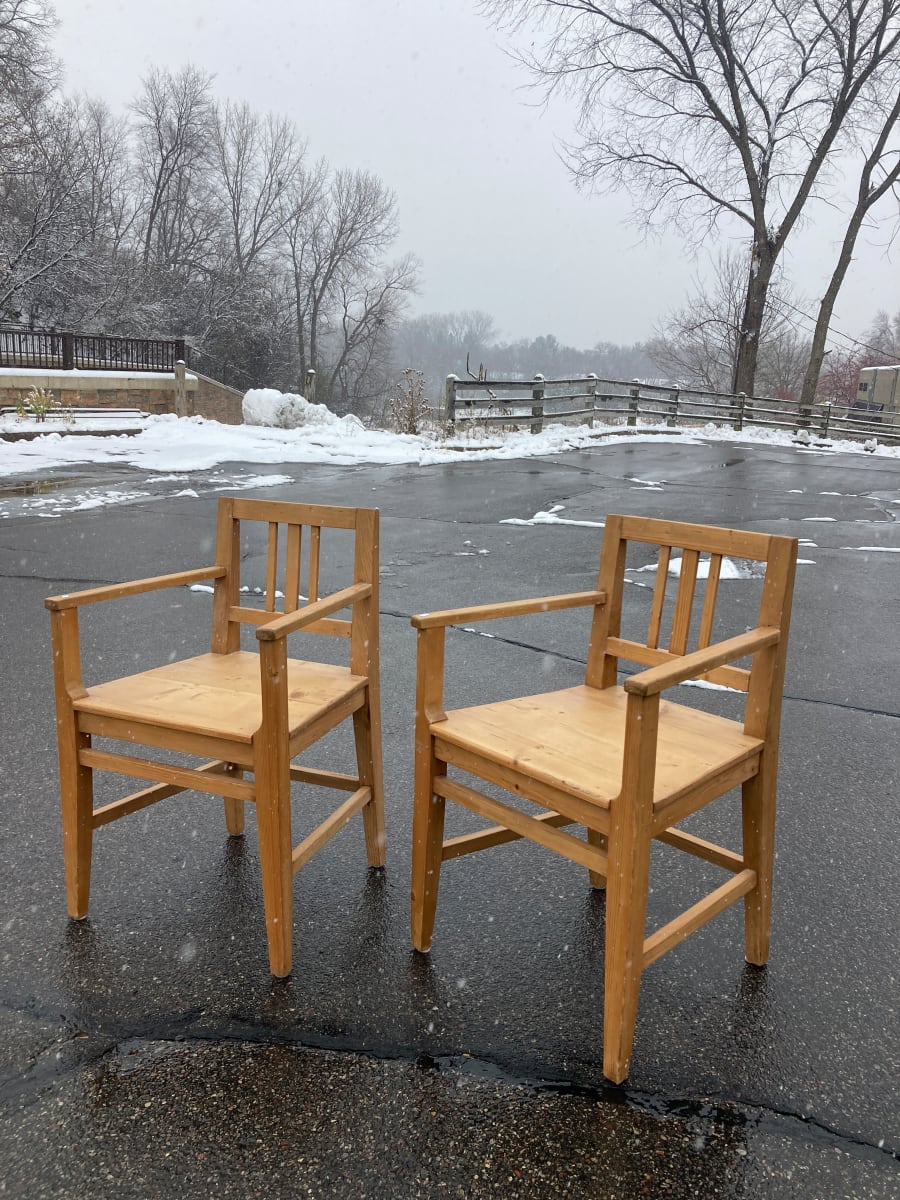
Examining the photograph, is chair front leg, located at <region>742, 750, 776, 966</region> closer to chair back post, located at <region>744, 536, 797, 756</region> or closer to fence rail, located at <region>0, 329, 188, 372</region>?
chair back post, located at <region>744, 536, 797, 756</region>

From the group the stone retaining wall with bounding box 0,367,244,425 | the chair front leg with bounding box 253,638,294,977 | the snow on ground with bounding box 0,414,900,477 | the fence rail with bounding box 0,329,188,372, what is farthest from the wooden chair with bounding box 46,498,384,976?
the fence rail with bounding box 0,329,188,372

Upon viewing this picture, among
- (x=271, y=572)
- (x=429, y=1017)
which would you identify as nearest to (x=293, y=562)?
(x=271, y=572)

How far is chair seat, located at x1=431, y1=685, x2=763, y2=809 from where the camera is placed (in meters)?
1.89

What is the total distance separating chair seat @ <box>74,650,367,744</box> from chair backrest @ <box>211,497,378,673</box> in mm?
115

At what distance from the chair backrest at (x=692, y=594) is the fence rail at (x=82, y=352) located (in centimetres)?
1882

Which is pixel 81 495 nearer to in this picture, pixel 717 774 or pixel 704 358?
pixel 717 774

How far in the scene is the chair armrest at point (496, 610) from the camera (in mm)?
2129

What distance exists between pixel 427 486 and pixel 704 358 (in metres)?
39.9

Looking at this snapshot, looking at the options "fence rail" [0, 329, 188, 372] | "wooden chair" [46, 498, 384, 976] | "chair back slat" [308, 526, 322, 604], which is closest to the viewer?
"wooden chair" [46, 498, 384, 976]

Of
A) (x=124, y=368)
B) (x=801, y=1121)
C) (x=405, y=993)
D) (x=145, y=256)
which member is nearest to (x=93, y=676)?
(x=405, y=993)

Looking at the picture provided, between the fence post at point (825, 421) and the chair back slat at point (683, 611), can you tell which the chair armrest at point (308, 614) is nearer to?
the chair back slat at point (683, 611)

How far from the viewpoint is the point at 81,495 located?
9.64 metres

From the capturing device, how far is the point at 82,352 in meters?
20.1

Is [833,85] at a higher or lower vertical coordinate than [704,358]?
higher
